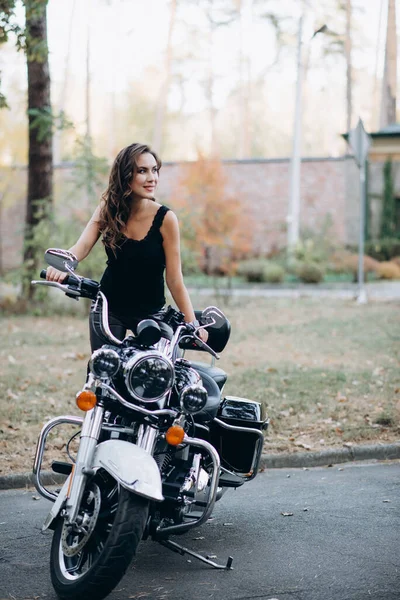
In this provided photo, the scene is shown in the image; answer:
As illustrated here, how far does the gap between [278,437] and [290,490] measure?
1.29 metres

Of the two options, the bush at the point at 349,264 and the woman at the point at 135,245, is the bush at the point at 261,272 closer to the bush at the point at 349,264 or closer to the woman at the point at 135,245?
the bush at the point at 349,264

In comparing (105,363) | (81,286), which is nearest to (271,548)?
(105,363)

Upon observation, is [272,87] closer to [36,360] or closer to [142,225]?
[36,360]

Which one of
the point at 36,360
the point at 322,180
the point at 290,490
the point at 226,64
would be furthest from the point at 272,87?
the point at 290,490

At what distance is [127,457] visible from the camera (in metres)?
3.51

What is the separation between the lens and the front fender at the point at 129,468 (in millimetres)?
3410

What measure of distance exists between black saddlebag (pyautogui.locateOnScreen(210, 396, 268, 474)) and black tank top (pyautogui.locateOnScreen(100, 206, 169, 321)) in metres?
0.76

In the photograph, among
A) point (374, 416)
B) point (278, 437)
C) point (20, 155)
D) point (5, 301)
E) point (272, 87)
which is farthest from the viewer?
point (272, 87)

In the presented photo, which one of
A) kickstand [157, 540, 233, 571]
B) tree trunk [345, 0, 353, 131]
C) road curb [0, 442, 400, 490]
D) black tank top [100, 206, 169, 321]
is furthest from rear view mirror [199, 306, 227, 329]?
tree trunk [345, 0, 353, 131]

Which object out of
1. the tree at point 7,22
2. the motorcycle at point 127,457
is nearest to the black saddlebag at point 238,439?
the motorcycle at point 127,457

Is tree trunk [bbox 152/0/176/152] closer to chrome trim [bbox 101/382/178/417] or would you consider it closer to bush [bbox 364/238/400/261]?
bush [bbox 364/238/400/261]

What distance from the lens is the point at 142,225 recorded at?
436 centimetres

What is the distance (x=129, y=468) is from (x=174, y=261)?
1275 mm

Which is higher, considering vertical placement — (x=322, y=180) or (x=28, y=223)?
(x=322, y=180)
